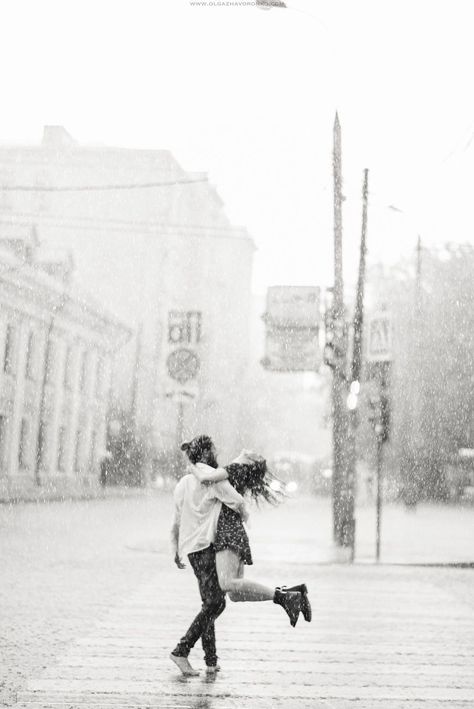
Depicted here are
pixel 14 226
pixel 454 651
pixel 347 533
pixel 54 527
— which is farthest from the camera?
pixel 14 226

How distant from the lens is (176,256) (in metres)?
70.1

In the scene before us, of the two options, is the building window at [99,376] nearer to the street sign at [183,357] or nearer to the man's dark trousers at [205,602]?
the street sign at [183,357]

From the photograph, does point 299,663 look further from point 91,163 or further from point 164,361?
point 91,163

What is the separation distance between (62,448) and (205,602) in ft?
127

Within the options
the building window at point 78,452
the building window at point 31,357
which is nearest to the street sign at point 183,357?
the building window at point 31,357

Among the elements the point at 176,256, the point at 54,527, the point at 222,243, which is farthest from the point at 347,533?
the point at 222,243

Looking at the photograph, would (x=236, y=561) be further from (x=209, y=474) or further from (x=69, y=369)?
(x=69, y=369)

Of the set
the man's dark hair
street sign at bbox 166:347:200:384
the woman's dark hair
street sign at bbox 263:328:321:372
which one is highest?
street sign at bbox 263:328:321:372

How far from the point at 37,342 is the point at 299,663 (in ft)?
113

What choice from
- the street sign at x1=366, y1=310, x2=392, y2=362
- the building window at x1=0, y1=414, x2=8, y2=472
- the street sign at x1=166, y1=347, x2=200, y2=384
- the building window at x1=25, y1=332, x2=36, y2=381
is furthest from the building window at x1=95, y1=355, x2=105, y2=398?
the street sign at x1=166, y1=347, x2=200, y2=384

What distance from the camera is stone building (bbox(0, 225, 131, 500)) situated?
38.3 m

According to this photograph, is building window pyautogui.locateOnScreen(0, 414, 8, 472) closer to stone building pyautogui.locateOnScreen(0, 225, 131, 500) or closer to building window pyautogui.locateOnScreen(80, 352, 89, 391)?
stone building pyautogui.locateOnScreen(0, 225, 131, 500)

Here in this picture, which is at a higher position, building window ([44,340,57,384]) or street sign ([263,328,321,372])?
building window ([44,340,57,384])

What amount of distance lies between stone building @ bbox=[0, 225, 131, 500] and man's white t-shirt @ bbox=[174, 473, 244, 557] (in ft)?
90.0
